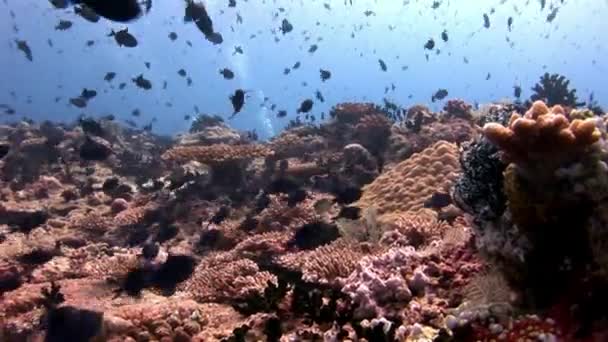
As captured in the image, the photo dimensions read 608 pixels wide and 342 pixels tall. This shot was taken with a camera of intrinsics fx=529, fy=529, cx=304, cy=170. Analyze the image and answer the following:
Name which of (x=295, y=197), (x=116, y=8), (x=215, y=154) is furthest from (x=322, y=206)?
(x=116, y=8)

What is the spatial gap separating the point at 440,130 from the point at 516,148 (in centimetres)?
1069

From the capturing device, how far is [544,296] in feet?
13.7

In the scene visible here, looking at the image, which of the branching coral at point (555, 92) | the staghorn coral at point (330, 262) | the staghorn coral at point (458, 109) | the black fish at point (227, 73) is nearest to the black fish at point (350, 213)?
the staghorn coral at point (330, 262)

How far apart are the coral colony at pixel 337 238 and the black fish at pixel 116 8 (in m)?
3.76

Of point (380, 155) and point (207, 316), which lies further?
point (380, 155)

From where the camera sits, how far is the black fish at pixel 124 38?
11.5m

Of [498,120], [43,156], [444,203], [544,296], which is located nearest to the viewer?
[544,296]

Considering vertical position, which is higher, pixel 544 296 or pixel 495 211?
pixel 495 211

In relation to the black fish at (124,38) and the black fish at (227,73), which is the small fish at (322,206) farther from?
the black fish at (227,73)

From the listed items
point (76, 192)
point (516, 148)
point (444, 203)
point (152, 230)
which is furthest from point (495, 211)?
point (76, 192)

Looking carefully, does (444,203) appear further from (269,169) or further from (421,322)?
A: (269,169)

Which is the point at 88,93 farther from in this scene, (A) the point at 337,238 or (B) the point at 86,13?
(A) the point at 337,238

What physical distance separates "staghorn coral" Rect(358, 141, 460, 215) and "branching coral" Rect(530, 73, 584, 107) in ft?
31.4

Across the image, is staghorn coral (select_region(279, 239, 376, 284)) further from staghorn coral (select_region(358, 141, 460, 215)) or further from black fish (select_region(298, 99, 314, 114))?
black fish (select_region(298, 99, 314, 114))
